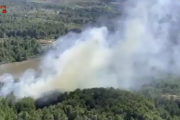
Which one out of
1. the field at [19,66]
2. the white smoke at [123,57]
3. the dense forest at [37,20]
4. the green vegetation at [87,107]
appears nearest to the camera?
the green vegetation at [87,107]

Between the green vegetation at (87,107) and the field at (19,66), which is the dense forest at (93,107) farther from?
the field at (19,66)

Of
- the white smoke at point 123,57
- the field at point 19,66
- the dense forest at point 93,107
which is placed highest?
the white smoke at point 123,57

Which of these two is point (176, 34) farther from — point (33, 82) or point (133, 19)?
point (33, 82)

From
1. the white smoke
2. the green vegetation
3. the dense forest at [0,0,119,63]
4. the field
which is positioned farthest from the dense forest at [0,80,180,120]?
the dense forest at [0,0,119,63]

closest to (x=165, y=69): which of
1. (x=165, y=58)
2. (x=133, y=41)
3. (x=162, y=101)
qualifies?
(x=165, y=58)

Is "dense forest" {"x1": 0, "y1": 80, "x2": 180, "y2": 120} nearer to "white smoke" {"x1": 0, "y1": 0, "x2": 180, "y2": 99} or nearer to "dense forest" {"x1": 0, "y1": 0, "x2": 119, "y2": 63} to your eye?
"white smoke" {"x1": 0, "y1": 0, "x2": 180, "y2": 99}

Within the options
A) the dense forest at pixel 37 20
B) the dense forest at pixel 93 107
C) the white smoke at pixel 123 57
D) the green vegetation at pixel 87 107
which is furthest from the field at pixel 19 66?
the green vegetation at pixel 87 107

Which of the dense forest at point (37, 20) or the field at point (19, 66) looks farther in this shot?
the dense forest at point (37, 20)
